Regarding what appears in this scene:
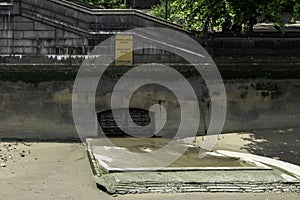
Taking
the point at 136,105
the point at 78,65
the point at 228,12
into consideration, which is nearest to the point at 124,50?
the point at 78,65

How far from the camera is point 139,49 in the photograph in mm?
17828

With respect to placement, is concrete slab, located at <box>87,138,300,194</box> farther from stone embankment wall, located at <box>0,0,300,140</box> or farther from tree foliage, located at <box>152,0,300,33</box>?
tree foliage, located at <box>152,0,300,33</box>

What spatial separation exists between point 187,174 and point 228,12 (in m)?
6.12

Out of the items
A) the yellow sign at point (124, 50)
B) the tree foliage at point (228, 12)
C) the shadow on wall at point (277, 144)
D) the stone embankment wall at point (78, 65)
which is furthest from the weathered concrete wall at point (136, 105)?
the tree foliage at point (228, 12)

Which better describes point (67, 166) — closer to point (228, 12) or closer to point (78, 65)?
point (78, 65)

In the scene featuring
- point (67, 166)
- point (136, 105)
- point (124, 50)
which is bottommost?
point (67, 166)

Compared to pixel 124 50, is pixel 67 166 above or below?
below

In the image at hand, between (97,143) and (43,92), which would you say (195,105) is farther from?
(43,92)

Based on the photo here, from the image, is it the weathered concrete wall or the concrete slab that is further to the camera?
the weathered concrete wall

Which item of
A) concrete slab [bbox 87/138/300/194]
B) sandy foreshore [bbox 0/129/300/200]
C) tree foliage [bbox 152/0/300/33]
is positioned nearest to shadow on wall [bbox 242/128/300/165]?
sandy foreshore [bbox 0/129/300/200]

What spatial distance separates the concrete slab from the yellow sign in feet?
12.4

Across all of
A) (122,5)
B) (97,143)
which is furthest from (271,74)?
(122,5)

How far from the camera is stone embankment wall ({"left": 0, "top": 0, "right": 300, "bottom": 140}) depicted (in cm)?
1750

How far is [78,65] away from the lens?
17.8 meters
